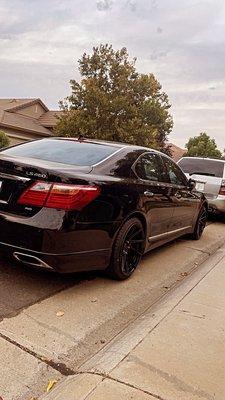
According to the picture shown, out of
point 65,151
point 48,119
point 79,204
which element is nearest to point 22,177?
point 79,204

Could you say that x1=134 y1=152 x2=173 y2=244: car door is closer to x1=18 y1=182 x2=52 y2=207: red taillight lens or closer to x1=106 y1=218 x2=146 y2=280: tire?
x1=106 y1=218 x2=146 y2=280: tire

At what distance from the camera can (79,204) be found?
140 inches

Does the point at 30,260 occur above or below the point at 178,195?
below

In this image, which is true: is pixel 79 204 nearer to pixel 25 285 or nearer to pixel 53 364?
pixel 25 285

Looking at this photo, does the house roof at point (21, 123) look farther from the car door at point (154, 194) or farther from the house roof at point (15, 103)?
the car door at point (154, 194)

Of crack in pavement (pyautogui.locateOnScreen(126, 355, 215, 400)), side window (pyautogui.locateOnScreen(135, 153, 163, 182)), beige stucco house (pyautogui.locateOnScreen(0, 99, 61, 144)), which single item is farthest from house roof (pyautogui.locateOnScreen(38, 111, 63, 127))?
crack in pavement (pyautogui.locateOnScreen(126, 355, 215, 400))

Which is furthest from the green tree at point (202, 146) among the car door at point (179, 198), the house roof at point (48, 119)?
the car door at point (179, 198)

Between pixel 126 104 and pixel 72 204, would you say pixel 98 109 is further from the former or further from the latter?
pixel 72 204

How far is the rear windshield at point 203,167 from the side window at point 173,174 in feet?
9.96

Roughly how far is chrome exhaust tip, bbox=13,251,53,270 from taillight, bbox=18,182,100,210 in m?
0.46

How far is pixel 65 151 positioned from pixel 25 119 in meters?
29.7

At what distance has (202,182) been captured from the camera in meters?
8.68

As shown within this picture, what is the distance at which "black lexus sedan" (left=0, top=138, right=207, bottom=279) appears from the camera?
3502mm

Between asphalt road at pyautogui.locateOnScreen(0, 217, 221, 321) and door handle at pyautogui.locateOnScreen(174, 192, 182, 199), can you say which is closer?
asphalt road at pyautogui.locateOnScreen(0, 217, 221, 321)
